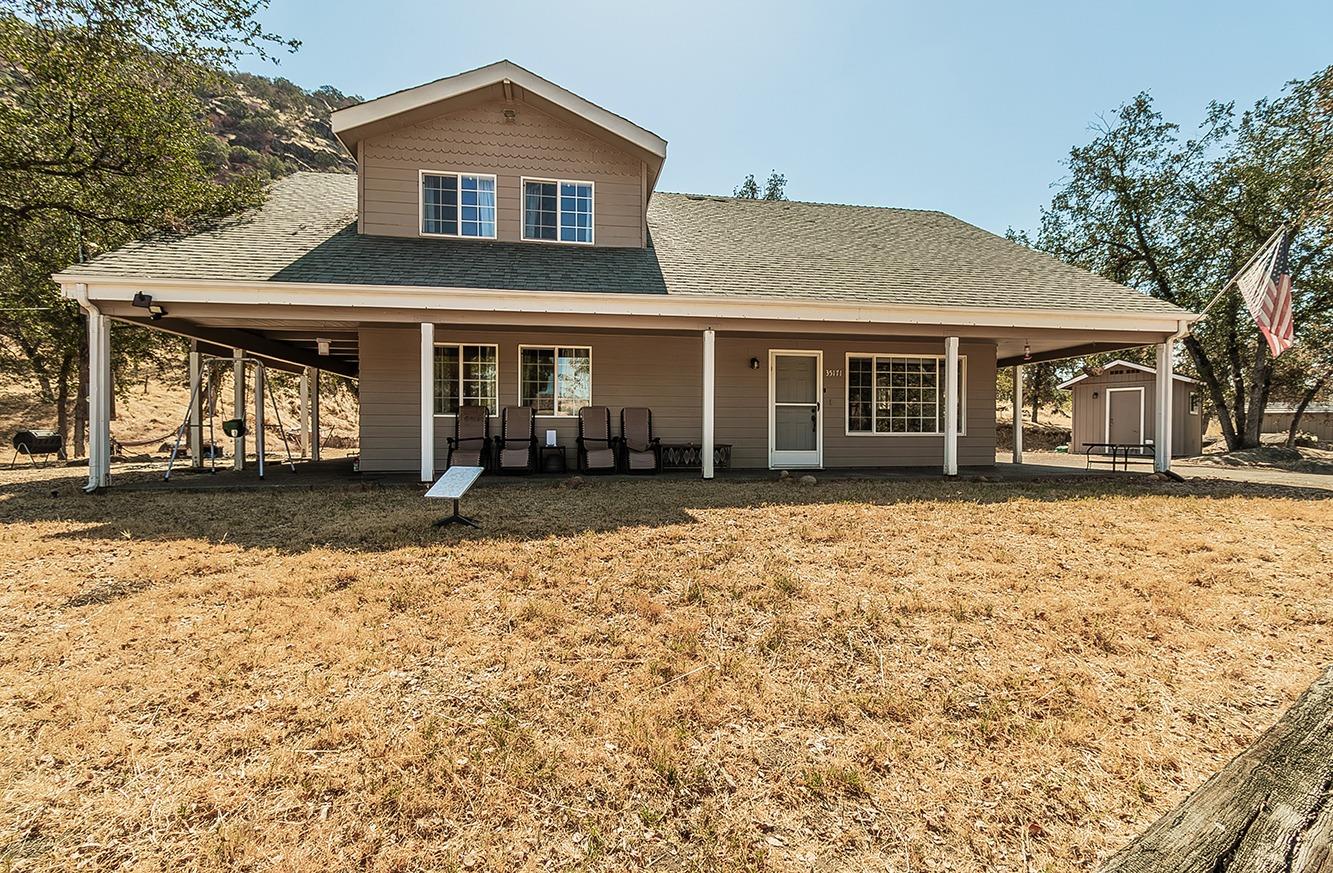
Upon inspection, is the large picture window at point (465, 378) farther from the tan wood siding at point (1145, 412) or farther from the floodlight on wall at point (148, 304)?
the tan wood siding at point (1145, 412)

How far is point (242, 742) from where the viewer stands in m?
2.53

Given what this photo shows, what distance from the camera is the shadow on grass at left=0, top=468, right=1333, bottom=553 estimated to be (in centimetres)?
539

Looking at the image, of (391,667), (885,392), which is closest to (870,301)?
(885,392)

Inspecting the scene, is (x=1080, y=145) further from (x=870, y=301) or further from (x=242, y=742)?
(x=242, y=742)

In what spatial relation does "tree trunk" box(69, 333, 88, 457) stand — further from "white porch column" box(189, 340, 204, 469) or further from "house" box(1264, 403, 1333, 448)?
"house" box(1264, 403, 1333, 448)

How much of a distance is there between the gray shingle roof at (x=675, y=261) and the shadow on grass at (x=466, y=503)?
2.61m

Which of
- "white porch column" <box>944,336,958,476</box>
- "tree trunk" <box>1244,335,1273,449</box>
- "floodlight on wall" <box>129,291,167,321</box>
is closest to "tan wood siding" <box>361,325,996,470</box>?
"white porch column" <box>944,336,958,476</box>

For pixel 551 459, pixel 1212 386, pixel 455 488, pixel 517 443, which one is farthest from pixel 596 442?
pixel 1212 386

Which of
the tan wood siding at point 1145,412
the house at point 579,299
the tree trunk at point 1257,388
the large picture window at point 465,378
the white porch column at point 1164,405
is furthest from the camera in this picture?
the tan wood siding at point 1145,412

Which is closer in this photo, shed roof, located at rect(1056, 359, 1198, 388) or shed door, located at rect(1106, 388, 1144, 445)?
shed roof, located at rect(1056, 359, 1198, 388)

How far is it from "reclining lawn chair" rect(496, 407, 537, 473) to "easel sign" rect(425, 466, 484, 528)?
314 centimetres

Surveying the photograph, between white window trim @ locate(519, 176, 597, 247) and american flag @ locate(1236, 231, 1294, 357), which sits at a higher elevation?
white window trim @ locate(519, 176, 597, 247)

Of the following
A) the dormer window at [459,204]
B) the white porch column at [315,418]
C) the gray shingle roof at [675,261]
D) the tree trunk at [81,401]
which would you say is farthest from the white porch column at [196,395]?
the tree trunk at [81,401]

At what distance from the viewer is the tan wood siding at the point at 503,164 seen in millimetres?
9312
